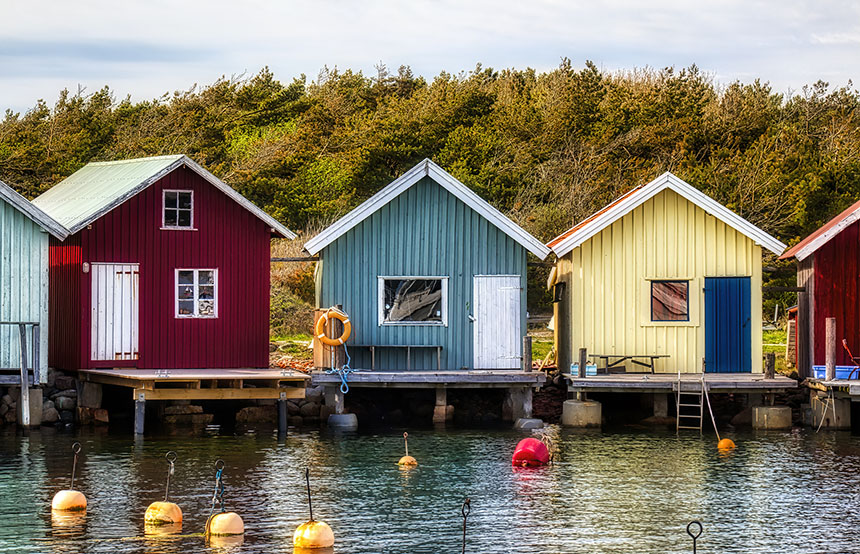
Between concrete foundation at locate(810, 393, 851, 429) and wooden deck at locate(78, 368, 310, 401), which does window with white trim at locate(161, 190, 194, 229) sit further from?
concrete foundation at locate(810, 393, 851, 429)

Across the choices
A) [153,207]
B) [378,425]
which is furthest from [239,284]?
[378,425]

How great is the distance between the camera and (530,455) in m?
24.5

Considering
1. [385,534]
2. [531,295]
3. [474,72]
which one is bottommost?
[385,534]

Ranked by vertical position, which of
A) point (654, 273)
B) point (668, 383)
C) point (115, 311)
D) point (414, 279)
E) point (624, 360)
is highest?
point (654, 273)

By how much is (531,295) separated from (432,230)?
15.3 meters

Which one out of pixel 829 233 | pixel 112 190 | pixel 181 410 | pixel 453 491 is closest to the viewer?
pixel 453 491

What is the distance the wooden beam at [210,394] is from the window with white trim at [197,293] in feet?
11.9

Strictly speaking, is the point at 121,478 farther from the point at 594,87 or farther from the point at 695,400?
the point at 594,87

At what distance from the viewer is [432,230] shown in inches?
1236

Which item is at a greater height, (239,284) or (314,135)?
(314,135)

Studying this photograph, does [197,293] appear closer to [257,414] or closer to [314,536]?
[257,414]

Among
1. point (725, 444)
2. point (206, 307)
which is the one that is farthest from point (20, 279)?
point (725, 444)

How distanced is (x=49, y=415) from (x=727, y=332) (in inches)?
616

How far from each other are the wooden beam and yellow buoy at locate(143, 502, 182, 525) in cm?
885
